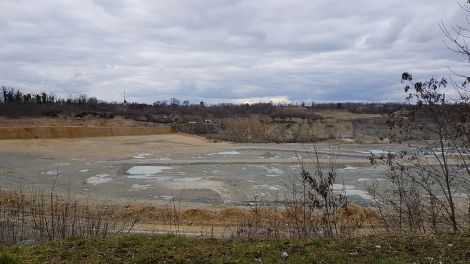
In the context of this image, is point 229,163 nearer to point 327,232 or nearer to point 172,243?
point 327,232

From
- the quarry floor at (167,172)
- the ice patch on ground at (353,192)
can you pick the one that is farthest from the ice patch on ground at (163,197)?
the ice patch on ground at (353,192)

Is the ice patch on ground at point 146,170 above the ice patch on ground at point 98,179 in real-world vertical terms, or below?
above

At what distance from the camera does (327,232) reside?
880cm

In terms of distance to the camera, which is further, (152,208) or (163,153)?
(163,153)

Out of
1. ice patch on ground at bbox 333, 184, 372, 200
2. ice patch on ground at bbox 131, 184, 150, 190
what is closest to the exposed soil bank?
ice patch on ground at bbox 131, 184, 150, 190

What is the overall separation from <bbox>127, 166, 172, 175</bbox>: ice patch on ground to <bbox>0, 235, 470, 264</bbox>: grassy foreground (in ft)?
77.6

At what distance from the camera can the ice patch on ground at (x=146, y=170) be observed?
30.1 meters

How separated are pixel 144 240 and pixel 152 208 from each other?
39.9 ft

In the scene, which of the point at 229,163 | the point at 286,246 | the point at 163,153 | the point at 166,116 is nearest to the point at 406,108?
the point at 286,246

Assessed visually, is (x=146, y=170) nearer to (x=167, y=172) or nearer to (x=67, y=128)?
(x=167, y=172)

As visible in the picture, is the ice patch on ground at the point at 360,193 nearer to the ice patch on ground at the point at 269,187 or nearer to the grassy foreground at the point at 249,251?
the ice patch on ground at the point at 269,187

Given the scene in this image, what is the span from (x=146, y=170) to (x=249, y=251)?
26.1 meters

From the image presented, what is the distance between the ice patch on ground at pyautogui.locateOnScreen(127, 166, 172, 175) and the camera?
30125 millimetres

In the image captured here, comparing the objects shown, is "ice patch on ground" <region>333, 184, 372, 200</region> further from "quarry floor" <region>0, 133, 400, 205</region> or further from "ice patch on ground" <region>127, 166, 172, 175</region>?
"ice patch on ground" <region>127, 166, 172, 175</region>
